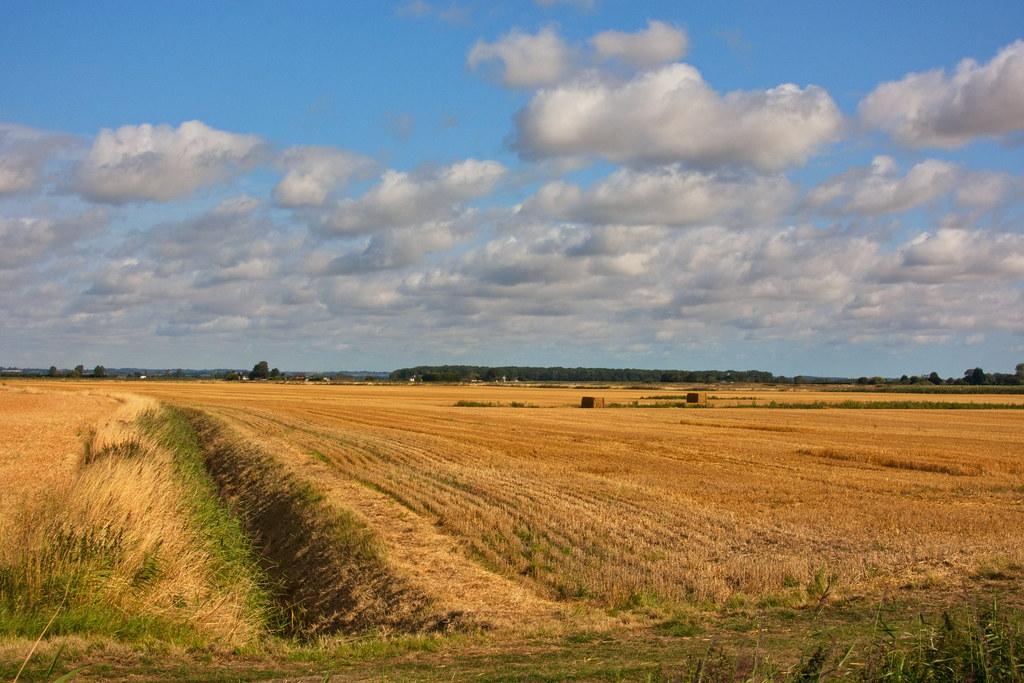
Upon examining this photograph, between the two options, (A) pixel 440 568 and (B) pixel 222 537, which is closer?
(A) pixel 440 568

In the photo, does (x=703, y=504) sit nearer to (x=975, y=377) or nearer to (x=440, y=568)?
(x=440, y=568)

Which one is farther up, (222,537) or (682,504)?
(682,504)

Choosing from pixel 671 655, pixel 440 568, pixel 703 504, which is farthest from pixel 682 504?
pixel 671 655

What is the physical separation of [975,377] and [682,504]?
569 ft

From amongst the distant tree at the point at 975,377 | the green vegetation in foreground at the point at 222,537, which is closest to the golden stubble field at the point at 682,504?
the green vegetation in foreground at the point at 222,537

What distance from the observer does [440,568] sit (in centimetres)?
1469

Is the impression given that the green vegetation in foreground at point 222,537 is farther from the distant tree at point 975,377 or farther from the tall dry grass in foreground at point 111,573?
the distant tree at point 975,377

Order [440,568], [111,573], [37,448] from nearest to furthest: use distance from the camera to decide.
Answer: [111,573] < [440,568] < [37,448]

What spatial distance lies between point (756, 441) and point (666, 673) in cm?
3299

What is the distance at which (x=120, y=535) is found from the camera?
13.5 m

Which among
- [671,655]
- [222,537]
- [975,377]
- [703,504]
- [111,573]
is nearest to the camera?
[671,655]

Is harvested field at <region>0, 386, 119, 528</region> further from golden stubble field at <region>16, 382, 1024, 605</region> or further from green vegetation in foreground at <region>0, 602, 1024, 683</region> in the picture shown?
golden stubble field at <region>16, 382, 1024, 605</region>

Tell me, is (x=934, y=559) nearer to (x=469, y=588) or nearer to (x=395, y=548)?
(x=469, y=588)

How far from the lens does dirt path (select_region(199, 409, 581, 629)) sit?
11.9 metres
